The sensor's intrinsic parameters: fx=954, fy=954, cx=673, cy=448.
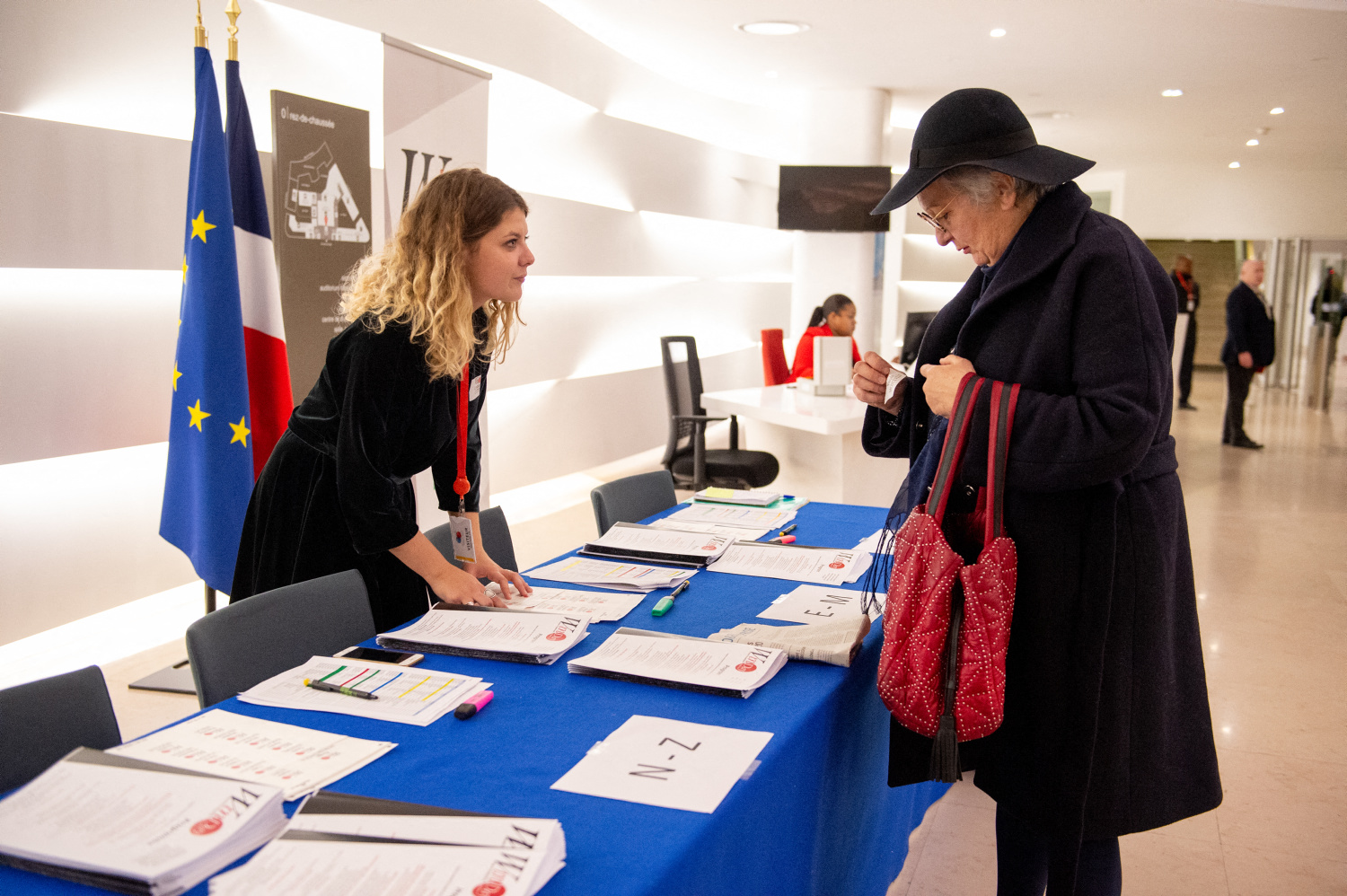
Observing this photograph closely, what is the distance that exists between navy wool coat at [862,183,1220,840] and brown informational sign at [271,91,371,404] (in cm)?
294

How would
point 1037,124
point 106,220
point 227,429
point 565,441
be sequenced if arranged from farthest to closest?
point 1037,124, point 565,441, point 106,220, point 227,429

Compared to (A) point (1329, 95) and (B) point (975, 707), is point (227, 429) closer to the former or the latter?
(B) point (975, 707)

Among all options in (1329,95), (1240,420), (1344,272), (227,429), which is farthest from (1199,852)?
(1344,272)

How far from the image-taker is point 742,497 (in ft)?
9.46

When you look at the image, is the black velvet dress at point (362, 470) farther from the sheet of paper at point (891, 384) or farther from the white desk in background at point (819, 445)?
the white desk in background at point (819, 445)

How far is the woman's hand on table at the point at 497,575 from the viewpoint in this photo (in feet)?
6.53

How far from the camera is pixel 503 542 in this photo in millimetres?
2566

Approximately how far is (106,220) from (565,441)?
12.4ft

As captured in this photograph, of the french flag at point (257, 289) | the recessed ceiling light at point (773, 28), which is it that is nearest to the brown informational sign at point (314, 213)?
the french flag at point (257, 289)

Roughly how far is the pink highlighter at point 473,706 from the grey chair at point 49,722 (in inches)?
20.9

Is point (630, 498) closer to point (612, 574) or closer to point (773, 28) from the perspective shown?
point (612, 574)

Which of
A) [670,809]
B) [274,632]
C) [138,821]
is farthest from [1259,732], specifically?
[138,821]

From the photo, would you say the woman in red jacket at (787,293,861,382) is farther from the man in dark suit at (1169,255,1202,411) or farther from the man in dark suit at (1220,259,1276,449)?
the man in dark suit at (1169,255,1202,411)

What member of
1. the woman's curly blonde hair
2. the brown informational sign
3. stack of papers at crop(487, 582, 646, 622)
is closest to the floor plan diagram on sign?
the brown informational sign
